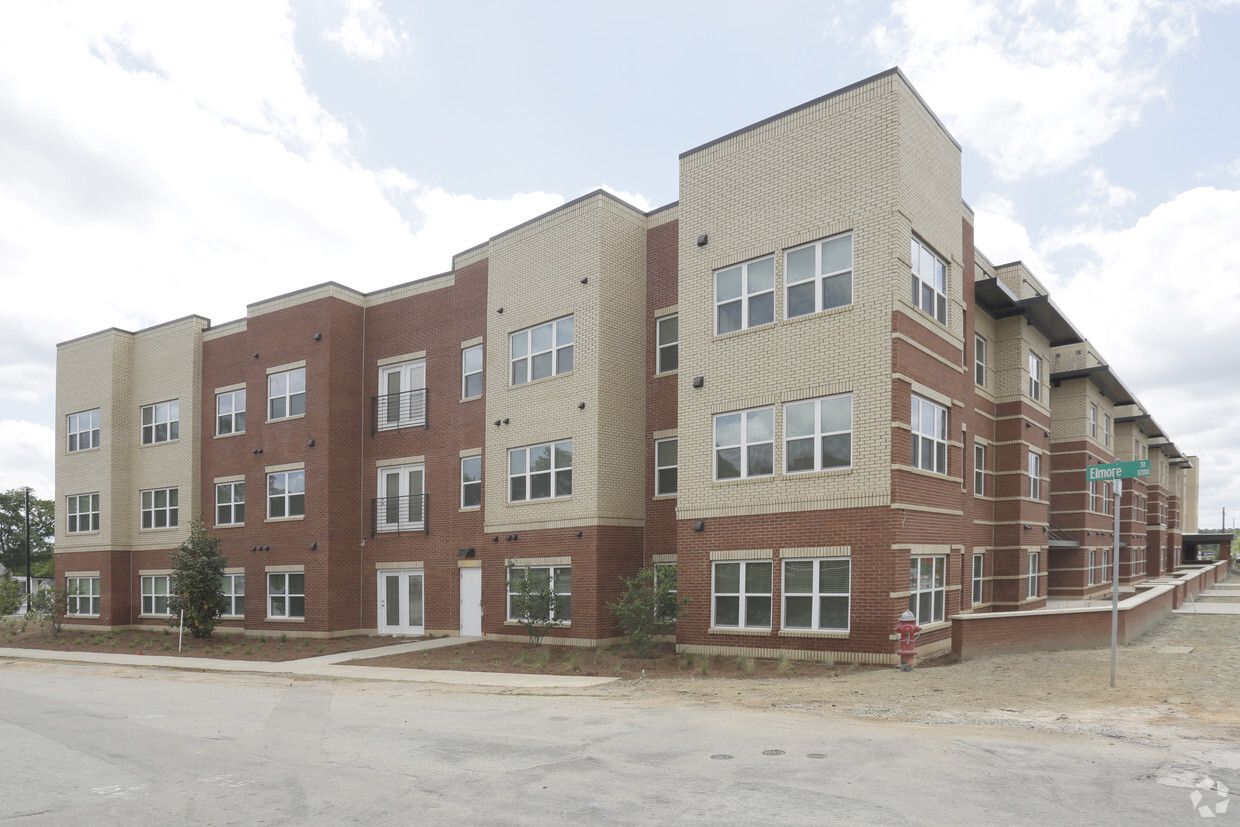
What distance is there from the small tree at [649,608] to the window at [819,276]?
6.43 m

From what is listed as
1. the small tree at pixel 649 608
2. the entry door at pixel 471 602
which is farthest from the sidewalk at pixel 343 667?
the small tree at pixel 649 608

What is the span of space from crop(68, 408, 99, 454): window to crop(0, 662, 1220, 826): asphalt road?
82.2 feet

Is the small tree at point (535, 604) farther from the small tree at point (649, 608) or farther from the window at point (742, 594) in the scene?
the window at point (742, 594)

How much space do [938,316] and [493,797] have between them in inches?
600

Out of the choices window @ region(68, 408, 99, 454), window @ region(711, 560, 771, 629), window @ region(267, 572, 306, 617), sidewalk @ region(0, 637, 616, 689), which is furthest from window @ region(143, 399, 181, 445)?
window @ region(711, 560, 771, 629)

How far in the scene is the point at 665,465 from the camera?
22906 millimetres

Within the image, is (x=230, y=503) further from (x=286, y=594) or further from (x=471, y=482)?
(x=471, y=482)

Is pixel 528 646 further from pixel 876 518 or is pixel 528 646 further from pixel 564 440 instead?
pixel 876 518

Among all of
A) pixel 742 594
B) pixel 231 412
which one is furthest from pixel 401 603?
pixel 742 594

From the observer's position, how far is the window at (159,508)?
33188 mm

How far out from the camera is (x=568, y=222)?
23.6 m

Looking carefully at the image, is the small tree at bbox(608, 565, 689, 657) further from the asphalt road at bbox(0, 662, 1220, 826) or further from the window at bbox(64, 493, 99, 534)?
the window at bbox(64, 493, 99, 534)

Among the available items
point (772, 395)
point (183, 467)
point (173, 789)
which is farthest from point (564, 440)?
point (183, 467)

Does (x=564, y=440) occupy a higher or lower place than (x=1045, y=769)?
higher
